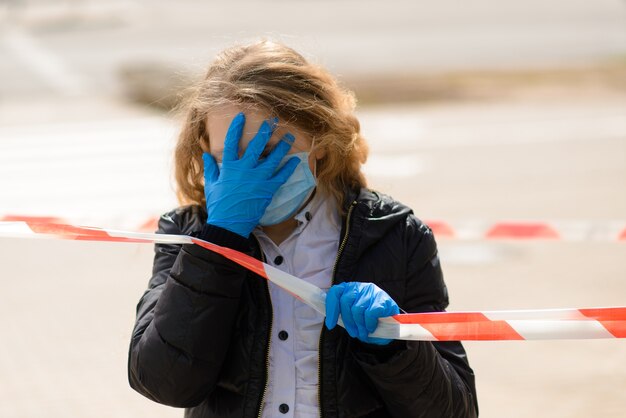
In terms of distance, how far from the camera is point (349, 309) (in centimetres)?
229

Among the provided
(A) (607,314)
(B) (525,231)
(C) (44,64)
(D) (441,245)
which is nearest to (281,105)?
(A) (607,314)

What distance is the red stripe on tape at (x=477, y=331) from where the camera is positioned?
97.2 inches

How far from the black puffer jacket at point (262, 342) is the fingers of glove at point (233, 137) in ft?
0.59

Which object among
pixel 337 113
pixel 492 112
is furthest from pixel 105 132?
pixel 337 113

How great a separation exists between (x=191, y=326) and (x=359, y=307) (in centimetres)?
39

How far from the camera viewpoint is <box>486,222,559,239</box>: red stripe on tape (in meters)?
5.27

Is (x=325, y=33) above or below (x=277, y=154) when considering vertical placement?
above

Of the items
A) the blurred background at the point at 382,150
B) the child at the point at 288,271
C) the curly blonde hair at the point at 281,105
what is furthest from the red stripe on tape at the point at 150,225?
the child at the point at 288,271

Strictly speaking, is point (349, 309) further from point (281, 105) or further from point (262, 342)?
point (281, 105)

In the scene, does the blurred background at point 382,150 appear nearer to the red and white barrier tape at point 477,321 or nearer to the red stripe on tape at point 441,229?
the red stripe on tape at point 441,229

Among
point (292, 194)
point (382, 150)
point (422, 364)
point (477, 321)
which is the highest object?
point (382, 150)

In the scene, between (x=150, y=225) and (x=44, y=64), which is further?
(x=44, y=64)

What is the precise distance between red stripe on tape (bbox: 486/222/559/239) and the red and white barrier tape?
105 inches

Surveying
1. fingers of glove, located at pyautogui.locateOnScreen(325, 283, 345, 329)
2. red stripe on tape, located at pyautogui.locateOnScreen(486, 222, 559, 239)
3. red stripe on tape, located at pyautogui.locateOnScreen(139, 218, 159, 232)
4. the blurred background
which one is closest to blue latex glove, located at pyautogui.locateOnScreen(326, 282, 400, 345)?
fingers of glove, located at pyautogui.locateOnScreen(325, 283, 345, 329)
